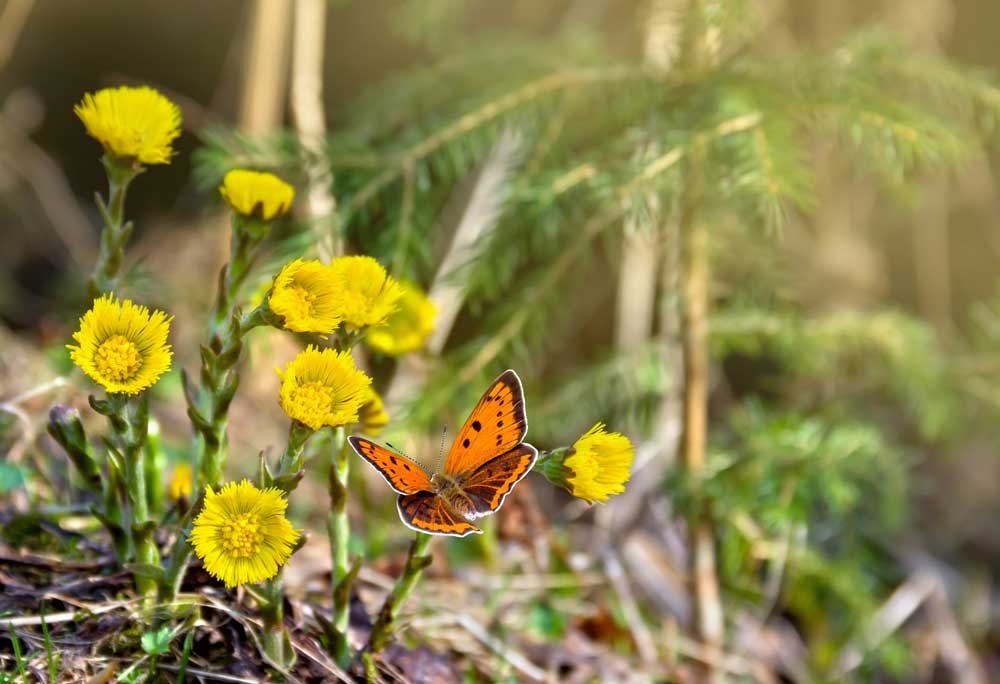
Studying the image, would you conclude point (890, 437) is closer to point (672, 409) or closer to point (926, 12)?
point (672, 409)

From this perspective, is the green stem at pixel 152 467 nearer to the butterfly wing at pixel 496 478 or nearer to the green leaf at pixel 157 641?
the green leaf at pixel 157 641

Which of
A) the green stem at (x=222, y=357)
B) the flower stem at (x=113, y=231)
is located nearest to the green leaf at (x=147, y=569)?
the green stem at (x=222, y=357)

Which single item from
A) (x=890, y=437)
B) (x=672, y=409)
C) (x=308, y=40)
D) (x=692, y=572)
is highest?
(x=308, y=40)

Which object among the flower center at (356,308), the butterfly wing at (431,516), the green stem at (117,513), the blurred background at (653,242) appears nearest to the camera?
the butterfly wing at (431,516)

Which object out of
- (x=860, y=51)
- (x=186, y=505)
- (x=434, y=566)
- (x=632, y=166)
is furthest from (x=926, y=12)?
(x=186, y=505)

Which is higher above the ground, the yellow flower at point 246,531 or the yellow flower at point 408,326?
the yellow flower at point 408,326

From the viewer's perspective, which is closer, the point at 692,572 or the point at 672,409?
the point at 692,572

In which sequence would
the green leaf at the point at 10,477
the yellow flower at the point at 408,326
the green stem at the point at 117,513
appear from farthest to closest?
the green leaf at the point at 10,477 < the yellow flower at the point at 408,326 < the green stem at the point at 117,513
